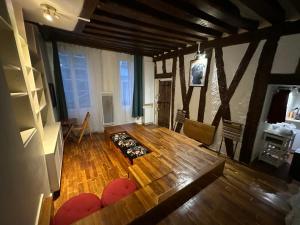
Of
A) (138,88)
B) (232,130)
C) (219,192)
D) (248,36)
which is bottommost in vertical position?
(219,192)

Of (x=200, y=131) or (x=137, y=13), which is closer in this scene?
(x=137, y=13)

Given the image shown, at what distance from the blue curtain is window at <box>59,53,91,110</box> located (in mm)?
1538

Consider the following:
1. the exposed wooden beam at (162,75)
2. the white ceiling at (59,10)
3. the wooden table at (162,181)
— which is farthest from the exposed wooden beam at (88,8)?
the exposed wooden beam at (162,75)

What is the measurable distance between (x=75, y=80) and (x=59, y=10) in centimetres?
224

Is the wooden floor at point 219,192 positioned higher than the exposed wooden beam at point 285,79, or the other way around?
the exposed wooden beam at point 285,79

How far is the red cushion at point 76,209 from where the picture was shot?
4.07 ft

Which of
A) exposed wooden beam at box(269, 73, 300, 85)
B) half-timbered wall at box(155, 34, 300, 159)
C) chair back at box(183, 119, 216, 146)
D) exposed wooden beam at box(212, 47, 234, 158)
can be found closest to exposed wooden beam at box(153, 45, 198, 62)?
half-timbered wall at box(155, 34, 300, 159)

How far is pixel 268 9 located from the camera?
166cm

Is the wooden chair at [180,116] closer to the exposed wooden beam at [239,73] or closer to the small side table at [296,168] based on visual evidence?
the exposed wooden beam at [239,73]

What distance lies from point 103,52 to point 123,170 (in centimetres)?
348

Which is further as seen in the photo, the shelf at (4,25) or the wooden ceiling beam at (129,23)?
the wooden ceiling beam at (129,23)

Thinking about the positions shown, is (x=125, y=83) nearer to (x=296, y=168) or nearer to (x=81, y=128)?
(x=81, y=128)

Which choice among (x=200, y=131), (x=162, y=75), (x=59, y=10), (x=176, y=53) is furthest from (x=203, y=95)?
(x=59, y=10)

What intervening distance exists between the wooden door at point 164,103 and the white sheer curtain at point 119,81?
1.09 metres
